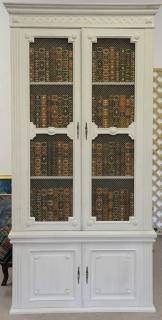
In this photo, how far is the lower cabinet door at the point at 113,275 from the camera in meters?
2.83

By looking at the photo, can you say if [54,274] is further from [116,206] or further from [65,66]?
[65,66]

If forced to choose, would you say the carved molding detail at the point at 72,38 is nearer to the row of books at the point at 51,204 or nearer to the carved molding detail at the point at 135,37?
the carved molding detail at the point at 135,37

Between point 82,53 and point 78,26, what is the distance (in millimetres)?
168

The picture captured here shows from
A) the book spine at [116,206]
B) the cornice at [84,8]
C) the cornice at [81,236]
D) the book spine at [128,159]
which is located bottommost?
the cornice at [81,236]

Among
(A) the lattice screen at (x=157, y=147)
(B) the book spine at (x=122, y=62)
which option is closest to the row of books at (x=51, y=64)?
(B) the book spine at (x=122, y=62)

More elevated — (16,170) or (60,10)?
(60,10)

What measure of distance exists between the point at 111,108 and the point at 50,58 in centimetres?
51

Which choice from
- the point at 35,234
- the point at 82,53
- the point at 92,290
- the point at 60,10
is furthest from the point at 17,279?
the point at 60,10

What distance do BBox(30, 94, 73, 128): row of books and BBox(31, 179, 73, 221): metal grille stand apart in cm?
38

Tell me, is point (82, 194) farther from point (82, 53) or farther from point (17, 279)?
point (82, 53)

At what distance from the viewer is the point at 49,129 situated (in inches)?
110

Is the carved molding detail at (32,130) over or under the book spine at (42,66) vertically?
under

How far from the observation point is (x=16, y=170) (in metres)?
2.79

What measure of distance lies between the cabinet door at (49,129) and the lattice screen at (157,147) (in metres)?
2.34
